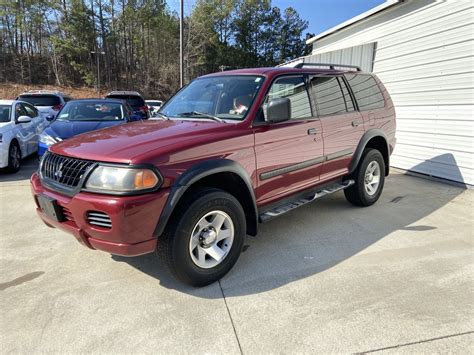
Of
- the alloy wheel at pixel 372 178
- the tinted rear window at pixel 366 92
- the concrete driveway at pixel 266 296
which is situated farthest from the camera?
the alloy wheel at pixel 372 178

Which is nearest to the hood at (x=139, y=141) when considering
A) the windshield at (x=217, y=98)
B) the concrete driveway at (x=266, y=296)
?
the windshield at (x=217, y=98)

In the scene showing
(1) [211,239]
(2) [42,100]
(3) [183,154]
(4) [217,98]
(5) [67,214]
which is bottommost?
(1) [211,239]

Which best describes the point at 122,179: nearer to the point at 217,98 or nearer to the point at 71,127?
the point at 217,98

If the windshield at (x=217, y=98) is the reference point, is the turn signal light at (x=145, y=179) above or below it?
below

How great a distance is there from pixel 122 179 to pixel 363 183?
3532mm

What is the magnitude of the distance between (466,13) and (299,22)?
44.8 meters

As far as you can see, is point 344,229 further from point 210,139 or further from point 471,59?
point 471,59

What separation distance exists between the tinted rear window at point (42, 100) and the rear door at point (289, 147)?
11861 mm

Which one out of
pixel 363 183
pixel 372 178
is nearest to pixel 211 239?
pixel 363 183

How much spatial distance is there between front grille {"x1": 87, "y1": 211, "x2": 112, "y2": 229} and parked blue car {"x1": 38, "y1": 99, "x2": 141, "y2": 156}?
4.26 metres

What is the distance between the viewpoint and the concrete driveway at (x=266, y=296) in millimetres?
2264

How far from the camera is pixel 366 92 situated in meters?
4.79

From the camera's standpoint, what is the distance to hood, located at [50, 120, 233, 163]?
2.51 meters

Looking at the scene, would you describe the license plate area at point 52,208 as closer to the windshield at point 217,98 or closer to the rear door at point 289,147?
the windshield at point 217,98
